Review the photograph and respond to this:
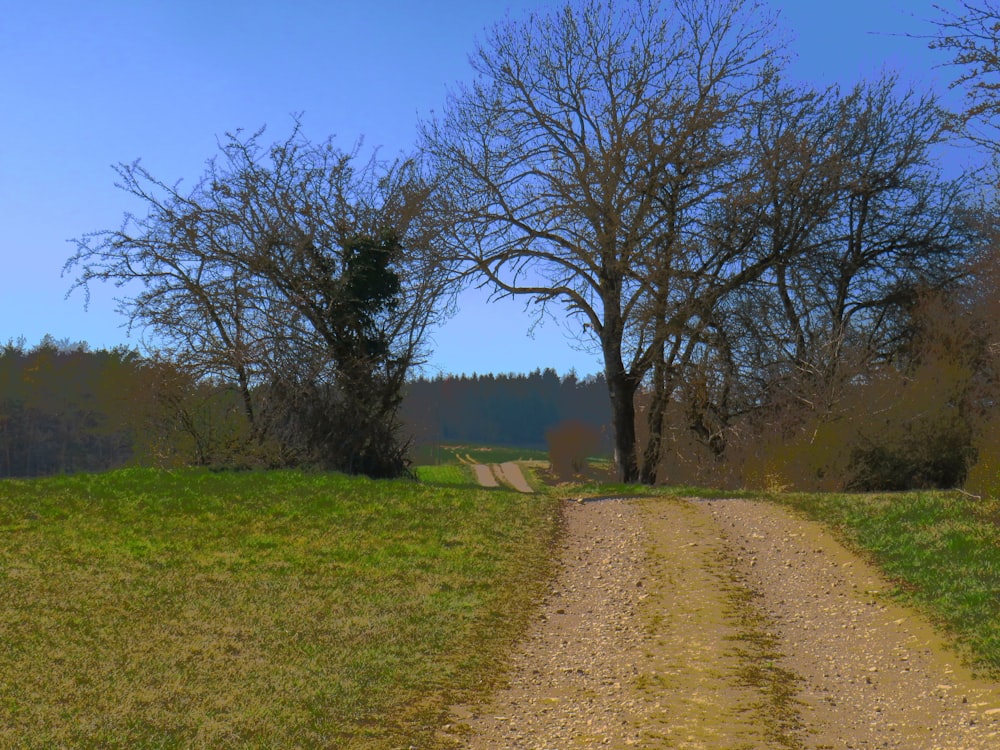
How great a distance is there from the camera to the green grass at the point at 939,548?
846cm

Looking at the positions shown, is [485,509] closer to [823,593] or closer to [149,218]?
[823,593]

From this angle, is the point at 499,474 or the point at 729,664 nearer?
the point at 729,664

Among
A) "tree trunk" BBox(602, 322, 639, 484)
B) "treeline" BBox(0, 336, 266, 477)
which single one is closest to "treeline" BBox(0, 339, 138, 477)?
"treeline" BBox(0, 336, 266, 477)

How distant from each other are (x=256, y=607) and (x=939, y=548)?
7.81 meters

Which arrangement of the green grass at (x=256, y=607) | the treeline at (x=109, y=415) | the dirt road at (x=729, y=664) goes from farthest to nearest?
the treeline at (x=109, y=415)
the green grass at (x=256, y=607)
the dirt road at (x=729, y=664)

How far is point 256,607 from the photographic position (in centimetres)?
954

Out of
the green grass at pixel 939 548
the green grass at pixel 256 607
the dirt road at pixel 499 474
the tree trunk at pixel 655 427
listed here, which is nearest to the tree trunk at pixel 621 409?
the tree trunk at pixel 655 427

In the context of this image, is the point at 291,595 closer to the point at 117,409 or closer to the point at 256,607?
the point at 256,607

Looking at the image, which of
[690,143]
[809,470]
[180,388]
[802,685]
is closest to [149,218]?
[180,388]

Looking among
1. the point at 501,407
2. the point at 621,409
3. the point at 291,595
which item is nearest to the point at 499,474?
the point at 501,407

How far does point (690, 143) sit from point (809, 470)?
7.60 m

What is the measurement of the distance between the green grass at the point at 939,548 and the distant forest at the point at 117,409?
437 inches

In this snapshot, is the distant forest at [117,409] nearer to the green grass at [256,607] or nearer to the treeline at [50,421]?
the treeline at [50,421]

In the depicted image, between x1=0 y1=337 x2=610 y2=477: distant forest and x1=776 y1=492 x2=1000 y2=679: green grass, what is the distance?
1109 cm
